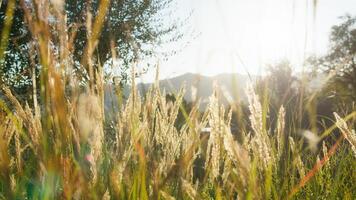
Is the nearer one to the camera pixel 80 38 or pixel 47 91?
pixel 47 91

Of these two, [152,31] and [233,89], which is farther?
[152,31]

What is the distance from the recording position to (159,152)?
1508 mm

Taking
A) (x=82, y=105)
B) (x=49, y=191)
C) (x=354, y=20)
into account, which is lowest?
(x=49, y=191)

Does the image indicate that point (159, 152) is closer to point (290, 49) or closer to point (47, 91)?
point (47, 91)

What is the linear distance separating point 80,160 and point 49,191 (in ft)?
0.50

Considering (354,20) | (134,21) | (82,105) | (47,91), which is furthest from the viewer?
(354,20)

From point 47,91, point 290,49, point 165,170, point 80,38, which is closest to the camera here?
point 165,170

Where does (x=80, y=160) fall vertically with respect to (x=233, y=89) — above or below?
below

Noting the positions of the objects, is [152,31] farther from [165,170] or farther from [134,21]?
[165,170]

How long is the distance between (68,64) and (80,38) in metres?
14.9

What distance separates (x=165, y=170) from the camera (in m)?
1.14

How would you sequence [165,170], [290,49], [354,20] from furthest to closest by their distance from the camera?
1. [354,20]
2. [290,49]
3. [165,170]

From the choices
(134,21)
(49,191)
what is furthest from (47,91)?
(134,21)

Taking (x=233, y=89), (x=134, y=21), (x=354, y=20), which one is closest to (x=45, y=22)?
(x=233, y=89)
